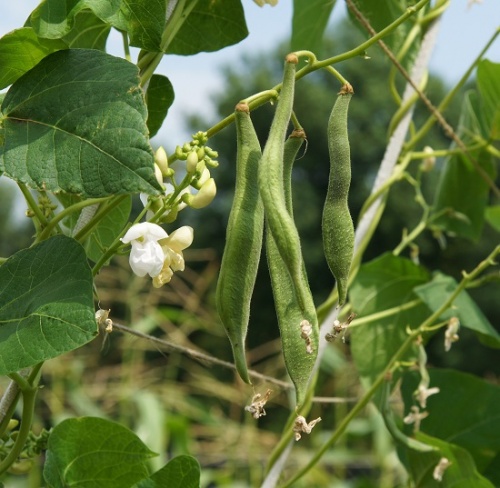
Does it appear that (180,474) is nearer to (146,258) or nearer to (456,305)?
(146,258)

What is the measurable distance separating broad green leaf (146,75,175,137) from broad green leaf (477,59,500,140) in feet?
1.67

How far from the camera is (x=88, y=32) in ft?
2.20

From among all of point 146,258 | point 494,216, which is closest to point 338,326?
point 146,258

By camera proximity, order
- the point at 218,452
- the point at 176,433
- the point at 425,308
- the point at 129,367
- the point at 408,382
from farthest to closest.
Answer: the point at 218,452, the point at 129,367, the point at 176,433, the point at 425,308, the point at 408,382

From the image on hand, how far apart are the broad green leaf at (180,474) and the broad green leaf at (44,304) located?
0.17 meters

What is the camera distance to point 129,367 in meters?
2.97

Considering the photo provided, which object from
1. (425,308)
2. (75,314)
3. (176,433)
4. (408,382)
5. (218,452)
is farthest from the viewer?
(218,452)

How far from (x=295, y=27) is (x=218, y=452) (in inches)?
140

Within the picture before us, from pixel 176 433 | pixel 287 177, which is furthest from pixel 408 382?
pixel 176 433

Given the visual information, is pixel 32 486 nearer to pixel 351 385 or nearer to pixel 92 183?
pixel 92 183

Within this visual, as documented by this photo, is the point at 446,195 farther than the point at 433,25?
Yes

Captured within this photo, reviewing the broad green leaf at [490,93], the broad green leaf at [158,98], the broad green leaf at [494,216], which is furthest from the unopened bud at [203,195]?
the broad green leaf at [494,216]

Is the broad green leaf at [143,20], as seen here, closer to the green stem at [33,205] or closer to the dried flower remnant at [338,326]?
the green stem at [33,205]

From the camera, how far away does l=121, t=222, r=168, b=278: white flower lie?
1.62 feet
